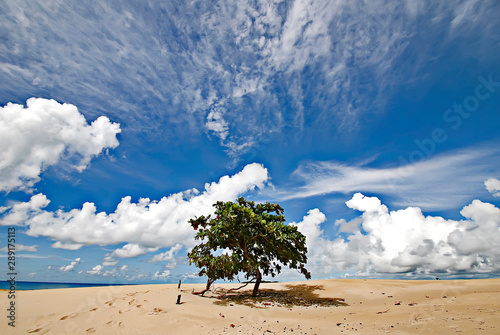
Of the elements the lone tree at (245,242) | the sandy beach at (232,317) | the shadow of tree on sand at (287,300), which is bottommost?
the sandy beach at (232,317)

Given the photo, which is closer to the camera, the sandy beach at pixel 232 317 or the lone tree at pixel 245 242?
the sandy beach at pixel 232 317

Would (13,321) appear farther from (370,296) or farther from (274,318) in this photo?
(370,296)

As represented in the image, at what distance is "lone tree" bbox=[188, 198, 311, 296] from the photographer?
17.7 metres

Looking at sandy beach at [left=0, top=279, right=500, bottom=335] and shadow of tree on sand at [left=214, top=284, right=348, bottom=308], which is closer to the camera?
sandy beach at [left=0, top=279, right=500, bottom=335]

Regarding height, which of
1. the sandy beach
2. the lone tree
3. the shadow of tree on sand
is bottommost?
the sandy beach

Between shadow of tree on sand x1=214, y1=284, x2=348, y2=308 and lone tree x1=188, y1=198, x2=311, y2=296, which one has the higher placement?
lone tree x1=188, y1=198, x2=311, y2=296

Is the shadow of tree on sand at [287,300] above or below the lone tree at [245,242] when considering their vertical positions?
below

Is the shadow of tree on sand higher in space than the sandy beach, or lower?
higher

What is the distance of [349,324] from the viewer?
1066 cm

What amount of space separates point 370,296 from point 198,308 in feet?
48.0

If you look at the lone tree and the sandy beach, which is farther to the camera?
the lone tree

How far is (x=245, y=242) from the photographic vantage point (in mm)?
18844

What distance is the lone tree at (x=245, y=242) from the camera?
58.0 feet

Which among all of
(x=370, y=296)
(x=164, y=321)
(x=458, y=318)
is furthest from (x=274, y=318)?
(x=370, y=296)
